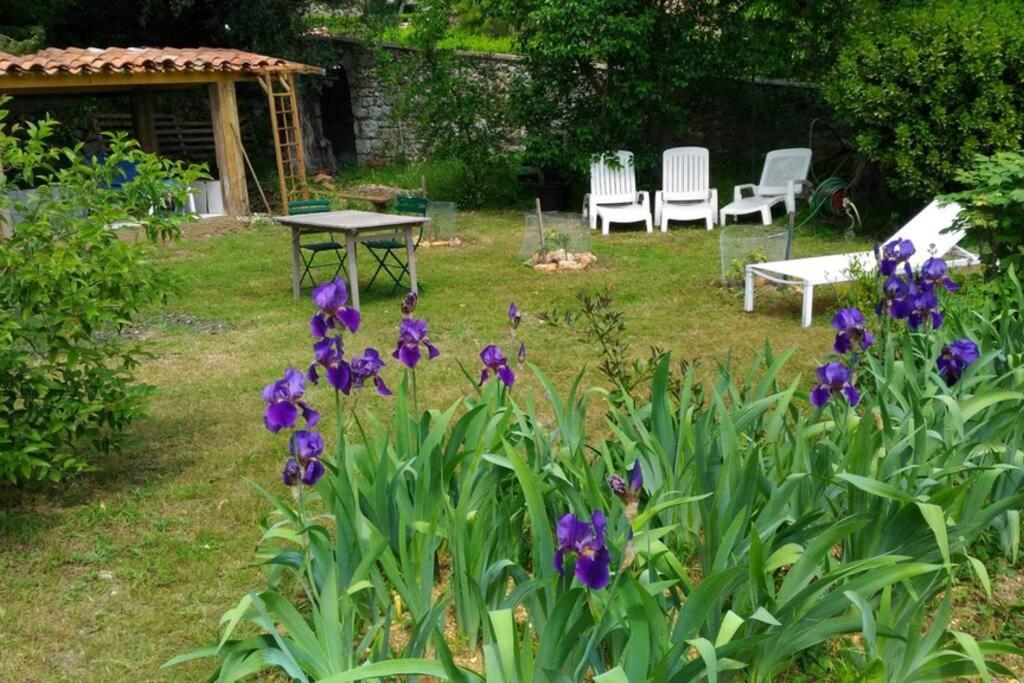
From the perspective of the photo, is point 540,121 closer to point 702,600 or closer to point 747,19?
point 747,19

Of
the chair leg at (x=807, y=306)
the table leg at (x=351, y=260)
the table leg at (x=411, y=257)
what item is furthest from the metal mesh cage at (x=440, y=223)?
the chair leg at (x=807, y=306)

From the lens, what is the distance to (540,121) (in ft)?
40.1

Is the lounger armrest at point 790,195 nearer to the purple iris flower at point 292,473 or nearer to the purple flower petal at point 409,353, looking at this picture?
the purple flower petal at point 409,353

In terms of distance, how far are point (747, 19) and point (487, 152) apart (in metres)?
3.73

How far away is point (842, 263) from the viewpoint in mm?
6930

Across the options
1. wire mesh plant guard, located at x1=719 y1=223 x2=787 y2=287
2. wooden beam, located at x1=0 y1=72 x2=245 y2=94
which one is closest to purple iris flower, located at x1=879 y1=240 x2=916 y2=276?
wire mesh plant guard, located at x1=719 y1=223 x2=787 y2=287

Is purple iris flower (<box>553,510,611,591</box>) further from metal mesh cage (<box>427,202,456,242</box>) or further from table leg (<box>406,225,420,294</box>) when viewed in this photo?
metal mesh cage (<box>427,202,456,242</box>)

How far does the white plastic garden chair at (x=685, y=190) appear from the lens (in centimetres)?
1102

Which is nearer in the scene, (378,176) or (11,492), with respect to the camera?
(11,492)

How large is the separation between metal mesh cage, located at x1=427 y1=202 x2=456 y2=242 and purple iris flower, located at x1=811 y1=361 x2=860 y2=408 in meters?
8.20

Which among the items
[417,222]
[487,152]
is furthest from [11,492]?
[487,152]

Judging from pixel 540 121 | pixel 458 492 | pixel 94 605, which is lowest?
pixel 94 605

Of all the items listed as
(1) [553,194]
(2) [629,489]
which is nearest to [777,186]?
(1) [553,194]

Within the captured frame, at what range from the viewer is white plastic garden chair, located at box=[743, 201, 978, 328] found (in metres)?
6.64
